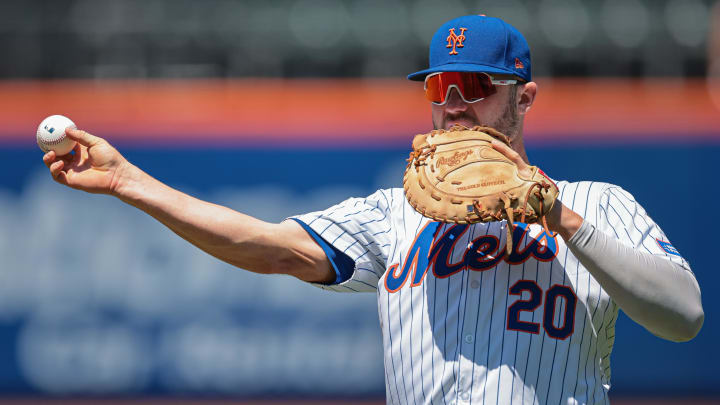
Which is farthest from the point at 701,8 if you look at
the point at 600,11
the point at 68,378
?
the point at 68,378

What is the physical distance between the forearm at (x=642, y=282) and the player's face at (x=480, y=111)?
1.40 ft

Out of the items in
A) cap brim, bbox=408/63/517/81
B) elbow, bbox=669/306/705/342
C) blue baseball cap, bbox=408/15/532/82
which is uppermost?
blue baseball cap, bbox=408/15/532/82

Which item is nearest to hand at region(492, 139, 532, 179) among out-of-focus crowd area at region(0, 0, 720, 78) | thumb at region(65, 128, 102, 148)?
thumb at region(65, 128, 102, 148)

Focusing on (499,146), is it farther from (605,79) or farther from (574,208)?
(605,79)

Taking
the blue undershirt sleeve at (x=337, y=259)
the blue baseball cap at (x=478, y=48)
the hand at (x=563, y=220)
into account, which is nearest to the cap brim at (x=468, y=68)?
the blue baseball cap at (x=478, y=48)

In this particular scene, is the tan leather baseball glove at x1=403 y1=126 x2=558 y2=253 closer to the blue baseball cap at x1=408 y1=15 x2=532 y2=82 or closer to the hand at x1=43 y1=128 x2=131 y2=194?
the blue baseball cap at x1=408 y1=15 x2=532 y2=82

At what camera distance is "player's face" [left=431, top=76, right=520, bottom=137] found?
1983mm

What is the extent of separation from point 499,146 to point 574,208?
28cm

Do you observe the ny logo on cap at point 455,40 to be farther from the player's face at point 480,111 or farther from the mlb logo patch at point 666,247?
the mlb logo patch at point 666,247

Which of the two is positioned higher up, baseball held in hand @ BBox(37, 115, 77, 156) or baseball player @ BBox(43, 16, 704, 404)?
baseball held in hand @ BBox(37, 115, 77, 156)

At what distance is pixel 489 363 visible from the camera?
72.0 inches

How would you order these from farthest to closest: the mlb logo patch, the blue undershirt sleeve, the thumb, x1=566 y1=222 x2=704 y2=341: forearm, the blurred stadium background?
the blurred stadium background, the blue undershirt sleeve, the thumb, the mlb logo patch, x1=566 y1=222 x2=704 y2=341: forearm

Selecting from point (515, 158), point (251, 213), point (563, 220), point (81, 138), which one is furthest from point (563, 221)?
point (251, 213)

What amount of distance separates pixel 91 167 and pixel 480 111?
88cm
